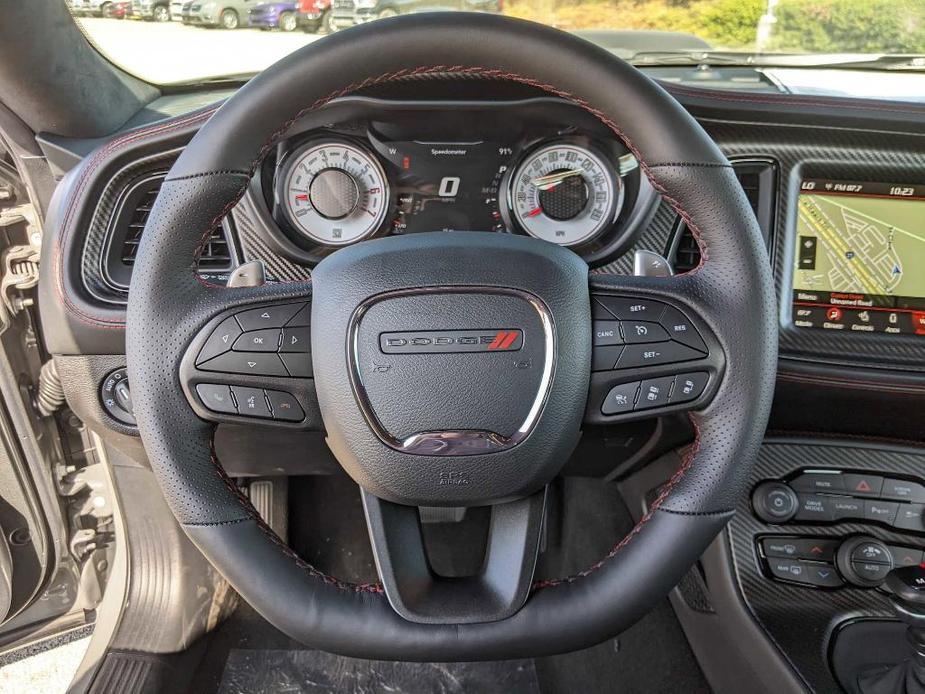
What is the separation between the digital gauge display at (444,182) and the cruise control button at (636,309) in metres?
0.54

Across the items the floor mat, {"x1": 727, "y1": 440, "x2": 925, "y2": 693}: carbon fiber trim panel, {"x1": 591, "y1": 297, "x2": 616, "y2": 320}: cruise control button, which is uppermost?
{"x1": 591, "y1": 297, "x2": 616, "y2": 320}: cruise control button

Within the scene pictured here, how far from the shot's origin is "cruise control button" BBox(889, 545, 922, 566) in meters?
1.64

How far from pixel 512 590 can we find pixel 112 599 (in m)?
1.31

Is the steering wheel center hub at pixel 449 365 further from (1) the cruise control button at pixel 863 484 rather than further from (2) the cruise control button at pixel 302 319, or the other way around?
(1) the cruise control button at pixel 863 484

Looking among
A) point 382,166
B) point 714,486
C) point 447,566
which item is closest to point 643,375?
point 714,486

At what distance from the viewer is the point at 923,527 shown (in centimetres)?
165

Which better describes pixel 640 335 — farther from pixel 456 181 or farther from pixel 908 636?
pixel 908 636

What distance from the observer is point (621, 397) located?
1.08 meters

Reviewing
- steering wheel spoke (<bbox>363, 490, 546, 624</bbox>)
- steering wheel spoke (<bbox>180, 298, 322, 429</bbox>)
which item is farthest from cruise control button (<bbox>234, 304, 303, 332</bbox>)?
steering wheel spoke (<bbox>363, 490, 546, 624</bbox>)

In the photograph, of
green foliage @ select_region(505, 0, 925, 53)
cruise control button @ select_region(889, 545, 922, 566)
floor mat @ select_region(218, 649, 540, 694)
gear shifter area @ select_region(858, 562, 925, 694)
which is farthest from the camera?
floor mat @ select_region(218, 649, 540, 694)

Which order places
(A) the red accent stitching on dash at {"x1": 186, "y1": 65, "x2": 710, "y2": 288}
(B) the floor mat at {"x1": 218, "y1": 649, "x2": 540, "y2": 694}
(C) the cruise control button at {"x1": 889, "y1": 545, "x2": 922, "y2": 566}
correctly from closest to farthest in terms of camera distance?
(A) the red accent stitching on dash at {"x1": 186, "y1": 65, "x2": 710, "y2": 288} < (C) the cruise control button at {"x1": 889, "y1": 545, "x2": 922, "y2": 566} < (B) the floor mat at {"x1": 218, "y1": 649, "x2": 540, "y2": 694}

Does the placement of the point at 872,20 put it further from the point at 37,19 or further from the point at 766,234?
the point at 37,19

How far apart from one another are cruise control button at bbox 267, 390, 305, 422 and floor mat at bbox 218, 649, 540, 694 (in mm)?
1090

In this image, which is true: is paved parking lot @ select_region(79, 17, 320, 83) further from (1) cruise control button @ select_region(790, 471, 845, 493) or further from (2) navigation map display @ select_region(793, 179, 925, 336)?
(1) cruise control button @ select_region(790, 471, 845, 493)
